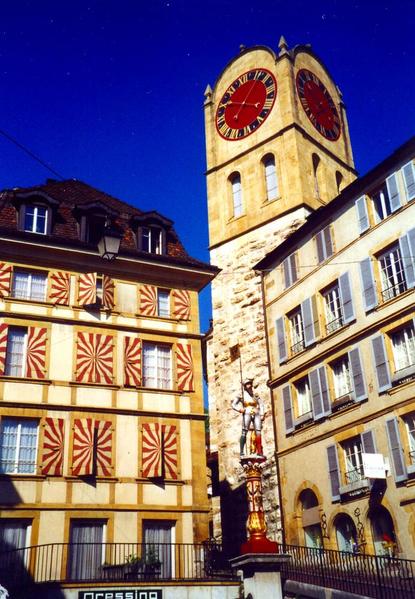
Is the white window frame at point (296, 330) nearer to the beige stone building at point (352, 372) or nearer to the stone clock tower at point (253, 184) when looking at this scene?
the beige stone building at point (352, 372)

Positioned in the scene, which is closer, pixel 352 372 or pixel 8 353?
pixel 8 353

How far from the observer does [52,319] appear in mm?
21688

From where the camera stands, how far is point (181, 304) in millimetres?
23953

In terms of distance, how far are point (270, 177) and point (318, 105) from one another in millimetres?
5736

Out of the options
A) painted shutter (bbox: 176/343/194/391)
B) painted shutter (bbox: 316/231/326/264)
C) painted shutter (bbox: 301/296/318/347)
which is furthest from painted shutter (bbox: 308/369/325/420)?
painted shutter (bbox: 176/343/194/391)

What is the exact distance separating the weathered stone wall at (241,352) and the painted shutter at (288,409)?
1.14 metres

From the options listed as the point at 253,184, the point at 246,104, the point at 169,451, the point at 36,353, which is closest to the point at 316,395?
the point at 169,451

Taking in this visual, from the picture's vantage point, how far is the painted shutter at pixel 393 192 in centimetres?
2227

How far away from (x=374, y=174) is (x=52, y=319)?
11.3 metres

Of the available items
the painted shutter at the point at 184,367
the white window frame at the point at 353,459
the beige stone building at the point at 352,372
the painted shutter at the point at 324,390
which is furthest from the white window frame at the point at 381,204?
the painted shutter at the point at 184,367

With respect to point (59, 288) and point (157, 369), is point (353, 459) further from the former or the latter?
point (59, 288)

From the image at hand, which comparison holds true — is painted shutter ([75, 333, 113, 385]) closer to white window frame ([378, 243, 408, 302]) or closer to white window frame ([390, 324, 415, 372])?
white window frame ([390, 324, 415, 372])

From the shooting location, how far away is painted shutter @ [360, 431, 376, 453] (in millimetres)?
21234

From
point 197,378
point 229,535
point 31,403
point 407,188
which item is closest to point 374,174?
point 407,188
